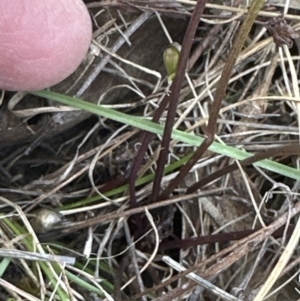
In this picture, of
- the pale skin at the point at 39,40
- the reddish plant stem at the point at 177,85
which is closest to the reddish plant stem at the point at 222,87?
the reddish plant stem at the point at 177,85

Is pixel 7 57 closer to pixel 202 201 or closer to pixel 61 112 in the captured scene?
pixel 61 112

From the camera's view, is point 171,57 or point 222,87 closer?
point 222,87

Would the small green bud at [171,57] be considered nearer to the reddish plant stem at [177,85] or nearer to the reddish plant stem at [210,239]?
the reddish plant stem at [177,85]

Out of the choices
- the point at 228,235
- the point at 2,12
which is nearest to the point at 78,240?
the point at 228,235

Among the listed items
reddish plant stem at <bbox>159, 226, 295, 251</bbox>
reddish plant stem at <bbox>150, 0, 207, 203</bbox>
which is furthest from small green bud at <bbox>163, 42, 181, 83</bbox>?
reddish plant stem at <bbox>159, 226, 295, 251</bbox>

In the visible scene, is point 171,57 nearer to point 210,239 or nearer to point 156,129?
point 156,129

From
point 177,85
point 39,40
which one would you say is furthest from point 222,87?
point 39,40

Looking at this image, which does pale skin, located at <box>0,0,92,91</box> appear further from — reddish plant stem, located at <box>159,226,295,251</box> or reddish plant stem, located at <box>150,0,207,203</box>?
reddish plant stem, located at <box>159,226,295,251</box>

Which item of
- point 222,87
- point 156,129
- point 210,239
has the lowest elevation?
point 210,239

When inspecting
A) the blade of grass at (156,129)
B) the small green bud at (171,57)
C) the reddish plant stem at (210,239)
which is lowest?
the reddish plant stem at (210,239)
